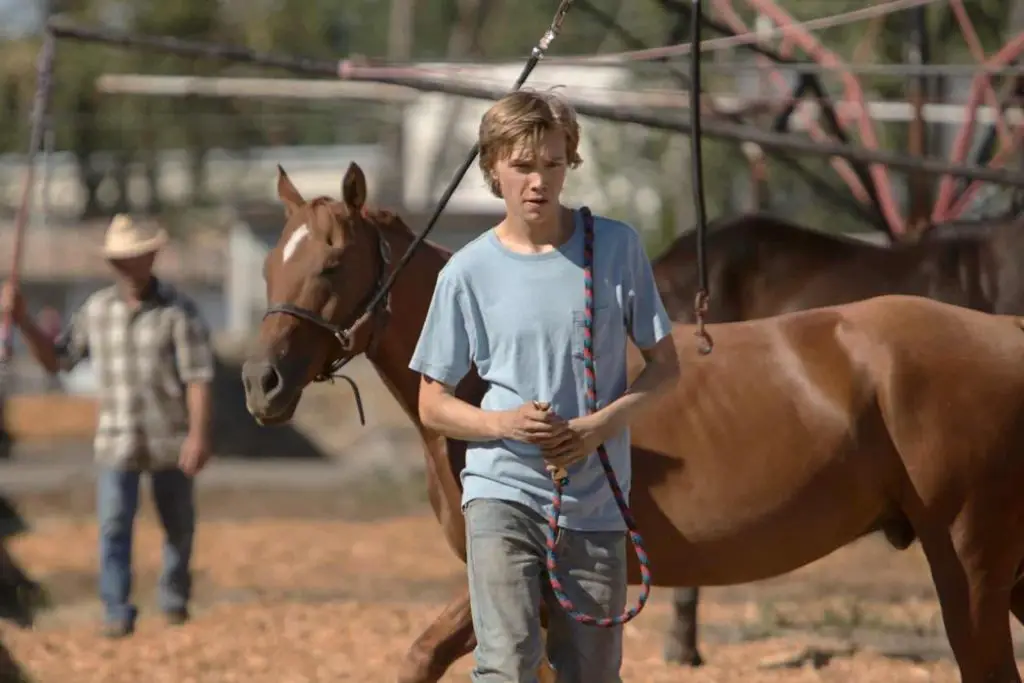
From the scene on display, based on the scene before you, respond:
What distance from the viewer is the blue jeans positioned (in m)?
9.48

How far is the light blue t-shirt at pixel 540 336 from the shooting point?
448cm

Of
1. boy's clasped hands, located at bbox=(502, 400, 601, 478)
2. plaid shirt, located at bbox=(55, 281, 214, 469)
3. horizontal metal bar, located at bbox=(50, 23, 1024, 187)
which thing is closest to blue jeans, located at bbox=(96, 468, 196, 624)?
plaid shirt, located at bbox=(55, 281, 214, 469)

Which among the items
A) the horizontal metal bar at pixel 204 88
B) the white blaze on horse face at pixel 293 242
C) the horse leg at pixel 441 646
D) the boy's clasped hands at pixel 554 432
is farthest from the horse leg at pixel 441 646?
the horizontal metal bar at pixel 204 88

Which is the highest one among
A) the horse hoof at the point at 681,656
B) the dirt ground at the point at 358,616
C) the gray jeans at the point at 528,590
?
the gray jeans at the point at 528,590

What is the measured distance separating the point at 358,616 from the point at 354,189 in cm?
443

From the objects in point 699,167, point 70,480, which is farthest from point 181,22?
point 699,167

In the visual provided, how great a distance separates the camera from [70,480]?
1969 centimetres

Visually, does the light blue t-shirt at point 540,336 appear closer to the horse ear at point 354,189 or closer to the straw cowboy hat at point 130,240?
the horse ear at point 354,189

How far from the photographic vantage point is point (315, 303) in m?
6.12

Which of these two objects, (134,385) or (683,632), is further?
(134,385)

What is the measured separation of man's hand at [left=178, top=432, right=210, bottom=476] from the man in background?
0.05 m

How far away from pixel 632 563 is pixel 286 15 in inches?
1715

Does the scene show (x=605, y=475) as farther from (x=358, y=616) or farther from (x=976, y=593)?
(x=358, y=616)

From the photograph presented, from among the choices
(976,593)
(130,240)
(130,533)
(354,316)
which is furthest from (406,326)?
(130,533)
